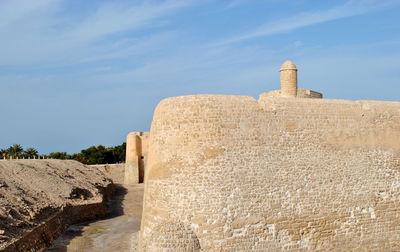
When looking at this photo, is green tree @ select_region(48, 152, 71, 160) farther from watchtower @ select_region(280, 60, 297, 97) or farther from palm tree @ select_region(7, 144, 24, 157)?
watchtower @ select_region(280, 60, 297, 97)

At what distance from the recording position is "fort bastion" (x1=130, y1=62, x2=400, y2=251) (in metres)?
11.4

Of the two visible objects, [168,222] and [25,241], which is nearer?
[168,222]

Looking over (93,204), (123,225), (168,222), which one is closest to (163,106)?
(168,222)

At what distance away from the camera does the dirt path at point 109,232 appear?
49.8 feet

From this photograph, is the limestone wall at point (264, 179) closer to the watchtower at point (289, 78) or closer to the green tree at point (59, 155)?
the watchtower at point (289, 78)

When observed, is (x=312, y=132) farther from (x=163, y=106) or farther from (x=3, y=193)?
(x=3, y=193)

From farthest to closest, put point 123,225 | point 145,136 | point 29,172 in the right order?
point 145,136 → point 29,172 → point 123,225

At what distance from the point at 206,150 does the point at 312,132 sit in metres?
3.28

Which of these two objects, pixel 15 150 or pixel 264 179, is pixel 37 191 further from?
pixel 15 150

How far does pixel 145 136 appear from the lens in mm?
32688

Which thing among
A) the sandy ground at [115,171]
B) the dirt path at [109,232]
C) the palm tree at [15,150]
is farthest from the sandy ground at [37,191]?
the palm tree at [15,150]

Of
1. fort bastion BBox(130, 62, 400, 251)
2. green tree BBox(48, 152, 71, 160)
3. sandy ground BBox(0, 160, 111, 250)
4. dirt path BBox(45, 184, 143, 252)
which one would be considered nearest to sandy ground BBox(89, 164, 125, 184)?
sandy ground BBox(0, 160, 111, 250)

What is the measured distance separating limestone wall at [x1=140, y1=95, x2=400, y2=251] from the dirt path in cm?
358

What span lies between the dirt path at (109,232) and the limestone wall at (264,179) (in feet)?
11.8
